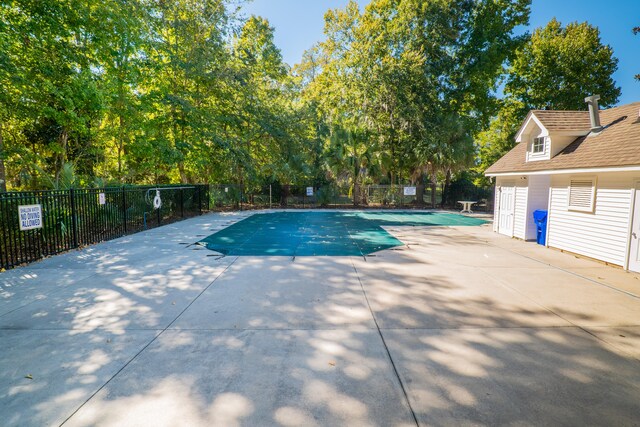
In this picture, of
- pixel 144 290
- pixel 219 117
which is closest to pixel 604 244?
pixel 144 290

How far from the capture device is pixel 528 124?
38.5 feet

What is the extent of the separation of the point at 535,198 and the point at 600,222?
308 cm

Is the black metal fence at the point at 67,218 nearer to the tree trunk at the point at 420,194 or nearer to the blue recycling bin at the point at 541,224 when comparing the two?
the blue recycling bin at the point at 541,224

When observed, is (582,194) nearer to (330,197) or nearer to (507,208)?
(507,208)

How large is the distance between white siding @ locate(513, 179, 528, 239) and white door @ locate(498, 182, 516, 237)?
22cm

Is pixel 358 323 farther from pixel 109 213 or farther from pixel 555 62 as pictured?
pixel 555 62

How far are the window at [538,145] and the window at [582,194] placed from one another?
2.57 meters

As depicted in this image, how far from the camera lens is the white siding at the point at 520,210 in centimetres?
1141

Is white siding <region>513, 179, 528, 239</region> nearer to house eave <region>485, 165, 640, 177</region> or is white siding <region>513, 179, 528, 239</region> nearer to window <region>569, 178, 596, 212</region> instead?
house eave <region>485, 165, 640, 177</region>

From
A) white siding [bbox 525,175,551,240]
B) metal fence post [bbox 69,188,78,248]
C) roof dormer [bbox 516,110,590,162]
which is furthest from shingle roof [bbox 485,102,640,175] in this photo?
metal fence post [bbox 69,188,78,248]

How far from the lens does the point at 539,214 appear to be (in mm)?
10805

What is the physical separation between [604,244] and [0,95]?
17.7m

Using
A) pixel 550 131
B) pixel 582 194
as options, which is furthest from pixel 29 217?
pixel 550 131

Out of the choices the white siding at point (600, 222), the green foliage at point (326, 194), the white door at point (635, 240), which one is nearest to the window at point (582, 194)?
the white siding at point (600, 222)
